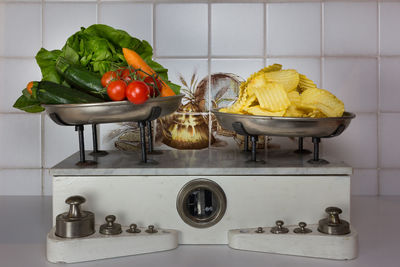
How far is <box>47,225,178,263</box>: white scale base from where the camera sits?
38.6 inches

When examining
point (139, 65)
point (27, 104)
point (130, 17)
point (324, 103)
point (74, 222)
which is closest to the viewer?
point (74, 222)

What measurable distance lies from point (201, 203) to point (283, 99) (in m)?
0.29

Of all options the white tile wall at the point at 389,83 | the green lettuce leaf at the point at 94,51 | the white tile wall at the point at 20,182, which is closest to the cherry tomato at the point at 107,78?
the green lettuce leaf at the point at 94,51

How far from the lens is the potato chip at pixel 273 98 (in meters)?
1.05

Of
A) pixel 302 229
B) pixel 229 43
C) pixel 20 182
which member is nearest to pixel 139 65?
pixel 229 43

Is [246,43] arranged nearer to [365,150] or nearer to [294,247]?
[365,150]

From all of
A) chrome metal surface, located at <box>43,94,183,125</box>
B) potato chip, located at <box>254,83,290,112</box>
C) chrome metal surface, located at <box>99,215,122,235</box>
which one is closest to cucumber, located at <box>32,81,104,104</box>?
chrome metal surface, located at <box>43,94,183,125</box>

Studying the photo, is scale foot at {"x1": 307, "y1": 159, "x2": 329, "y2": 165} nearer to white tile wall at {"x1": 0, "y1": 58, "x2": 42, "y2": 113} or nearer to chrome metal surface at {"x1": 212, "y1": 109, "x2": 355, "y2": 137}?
chrome metal surface at {"x1": 212, "y1": 109, "x2": 355, "y2": 137}

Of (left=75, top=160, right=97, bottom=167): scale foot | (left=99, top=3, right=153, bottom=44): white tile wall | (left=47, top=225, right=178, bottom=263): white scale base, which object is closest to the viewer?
(left=47, top=225, right=178, bottom=263): white scale base

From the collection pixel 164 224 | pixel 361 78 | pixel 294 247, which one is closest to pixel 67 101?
pixel 164 224

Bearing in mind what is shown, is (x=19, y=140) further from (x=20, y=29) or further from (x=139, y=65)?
(x=139, y=65)

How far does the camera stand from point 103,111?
3.39ft

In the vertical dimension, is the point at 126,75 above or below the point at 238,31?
below

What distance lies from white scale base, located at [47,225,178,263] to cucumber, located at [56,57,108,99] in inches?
12.2
